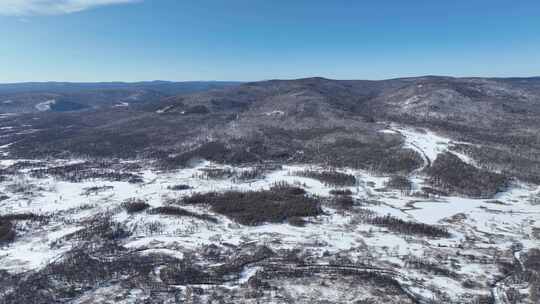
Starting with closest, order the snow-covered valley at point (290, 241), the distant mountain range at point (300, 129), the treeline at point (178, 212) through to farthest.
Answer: the snow-covered valley at point (290, 241) < the treeline at point (178, 212) < the distant mountain range at point (300, 129)

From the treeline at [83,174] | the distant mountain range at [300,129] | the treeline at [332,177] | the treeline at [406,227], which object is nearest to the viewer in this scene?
the treeline at [406,227]

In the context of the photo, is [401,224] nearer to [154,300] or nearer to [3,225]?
[154,300]

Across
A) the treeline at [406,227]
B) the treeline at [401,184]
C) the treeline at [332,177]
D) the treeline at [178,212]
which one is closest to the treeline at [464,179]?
the treeline at [401,184]

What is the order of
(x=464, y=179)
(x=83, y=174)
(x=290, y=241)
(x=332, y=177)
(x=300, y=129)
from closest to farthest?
(x=290, y=241), (x=464, y=179), (x=332, y=177), (x=83, y=174), (x=300, y=129)

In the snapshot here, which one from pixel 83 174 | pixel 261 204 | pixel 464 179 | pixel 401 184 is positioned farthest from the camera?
pixel 83 174

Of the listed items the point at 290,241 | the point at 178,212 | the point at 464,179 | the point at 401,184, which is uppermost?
the point at 464,179

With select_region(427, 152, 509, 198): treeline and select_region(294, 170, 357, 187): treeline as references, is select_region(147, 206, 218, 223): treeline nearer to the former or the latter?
select_region(294, 170, 357, 187): treeline

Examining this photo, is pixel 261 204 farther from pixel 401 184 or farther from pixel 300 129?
pixel 300 129

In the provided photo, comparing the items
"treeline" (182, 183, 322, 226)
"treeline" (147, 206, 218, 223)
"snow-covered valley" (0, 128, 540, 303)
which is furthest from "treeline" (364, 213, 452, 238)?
"treeline" (147, 206, 218, 223)

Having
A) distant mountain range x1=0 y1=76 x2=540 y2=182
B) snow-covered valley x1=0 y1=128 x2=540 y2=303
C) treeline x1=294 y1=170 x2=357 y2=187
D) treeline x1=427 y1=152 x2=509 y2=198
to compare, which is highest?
distant mountain range x1=0 y1=76 x2=540 y2=182

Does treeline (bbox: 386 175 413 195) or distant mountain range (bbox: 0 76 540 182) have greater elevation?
distant mountain range (bbox: 0 76 540 182)

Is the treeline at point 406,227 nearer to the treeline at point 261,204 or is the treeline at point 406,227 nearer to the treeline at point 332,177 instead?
the treeline at point 261,204

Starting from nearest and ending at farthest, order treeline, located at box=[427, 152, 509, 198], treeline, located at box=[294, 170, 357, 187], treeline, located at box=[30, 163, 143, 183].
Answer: treeline, located at box=[427, 152, 509, 198] → treeline, located at box=[294, 170, 357, 187] → treeline, located at box=[30, 163, 143, 183]

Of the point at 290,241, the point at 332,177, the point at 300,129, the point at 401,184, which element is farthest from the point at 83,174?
the point at 300,129
